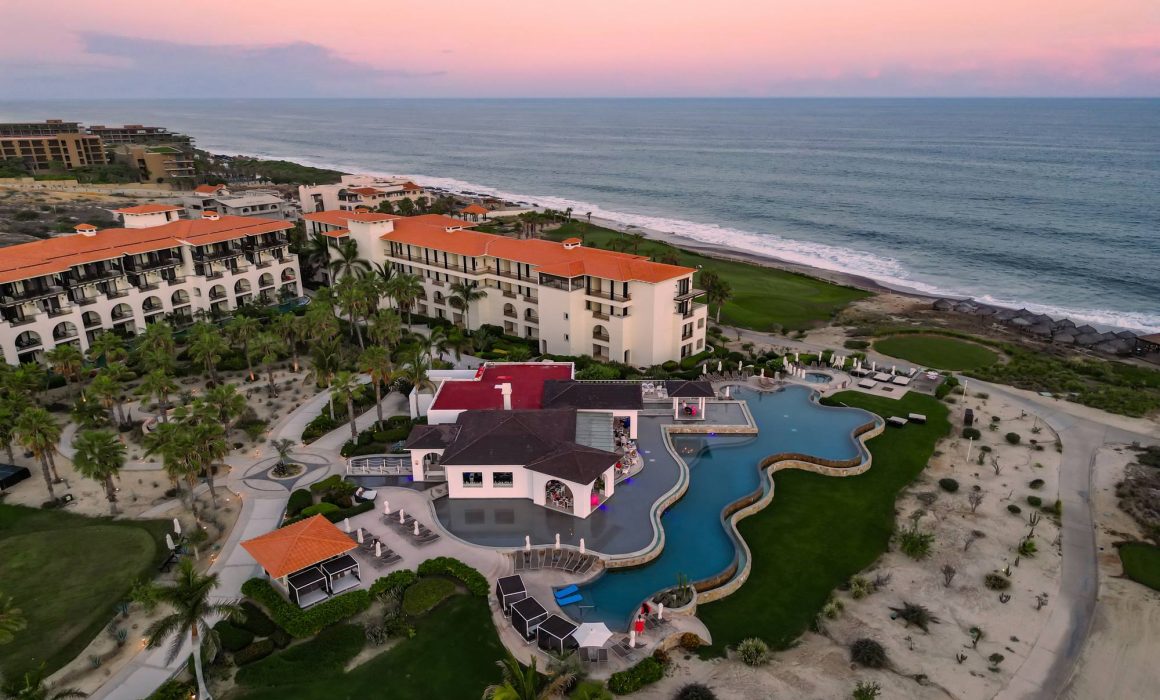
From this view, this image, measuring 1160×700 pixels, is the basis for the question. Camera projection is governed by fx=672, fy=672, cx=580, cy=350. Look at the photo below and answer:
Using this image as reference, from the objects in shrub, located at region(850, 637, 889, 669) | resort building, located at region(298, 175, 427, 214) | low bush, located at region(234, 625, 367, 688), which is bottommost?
shrub, located at region(850, 637, 889, 669)

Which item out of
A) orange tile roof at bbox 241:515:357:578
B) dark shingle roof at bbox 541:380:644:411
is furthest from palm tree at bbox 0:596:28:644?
dark shingle roof at bbox 541:380:644:411

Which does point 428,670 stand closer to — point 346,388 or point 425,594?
point 425,594

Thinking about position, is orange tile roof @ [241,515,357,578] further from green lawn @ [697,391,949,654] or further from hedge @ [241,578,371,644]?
green lawn @ [697,391,949,654]

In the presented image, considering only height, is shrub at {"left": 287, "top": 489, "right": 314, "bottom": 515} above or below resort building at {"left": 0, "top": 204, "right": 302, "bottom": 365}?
A: below

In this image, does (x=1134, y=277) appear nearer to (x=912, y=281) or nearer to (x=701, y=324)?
(x=912, y=281)

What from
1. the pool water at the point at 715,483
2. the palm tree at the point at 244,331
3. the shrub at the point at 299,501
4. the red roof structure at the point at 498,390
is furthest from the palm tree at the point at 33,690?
the palm tree at the point at 244,331

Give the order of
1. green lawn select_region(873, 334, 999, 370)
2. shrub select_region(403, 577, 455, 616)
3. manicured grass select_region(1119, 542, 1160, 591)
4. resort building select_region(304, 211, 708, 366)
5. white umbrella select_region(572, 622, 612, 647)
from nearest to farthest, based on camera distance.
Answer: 1. white umbrella select_region(572, 622, 612, 647)
2. shrub select_region(403, 577, 455, 616)
3. manicured grass select_region(1119, 542, 1160, 591)
4. resort building select_region(304, 211, 708, 366)
5. green lawn select_region(873, 334, 999, 370)

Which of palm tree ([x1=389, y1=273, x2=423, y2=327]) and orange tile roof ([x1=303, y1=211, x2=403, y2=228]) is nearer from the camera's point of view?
palm tree ([x1=389, y1=273, x2=423, y2=327])

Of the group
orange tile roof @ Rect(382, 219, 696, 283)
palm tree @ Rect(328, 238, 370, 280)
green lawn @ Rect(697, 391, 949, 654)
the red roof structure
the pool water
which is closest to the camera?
green lawn @ Rect(697, 391, 949, 654)
